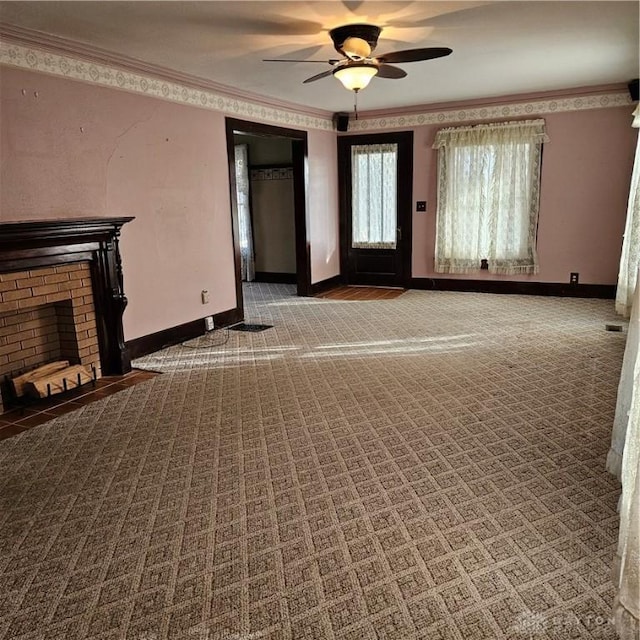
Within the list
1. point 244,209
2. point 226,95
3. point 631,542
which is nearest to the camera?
point 631,542

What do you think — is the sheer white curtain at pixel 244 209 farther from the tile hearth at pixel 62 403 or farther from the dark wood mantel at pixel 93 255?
the tile hearth at pixel 62 403

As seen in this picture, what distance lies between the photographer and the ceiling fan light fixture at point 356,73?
3.75m

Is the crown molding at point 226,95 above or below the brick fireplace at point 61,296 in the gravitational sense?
above

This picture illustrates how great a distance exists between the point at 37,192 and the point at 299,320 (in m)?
3.06

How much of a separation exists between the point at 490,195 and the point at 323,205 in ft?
7.57

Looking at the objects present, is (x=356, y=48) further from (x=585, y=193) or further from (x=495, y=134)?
(x=585, y=193)

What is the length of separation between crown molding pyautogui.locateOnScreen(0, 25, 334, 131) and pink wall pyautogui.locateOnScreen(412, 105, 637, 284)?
11.5ft

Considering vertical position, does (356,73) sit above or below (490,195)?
above

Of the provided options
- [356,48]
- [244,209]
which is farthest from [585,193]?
[244,209]

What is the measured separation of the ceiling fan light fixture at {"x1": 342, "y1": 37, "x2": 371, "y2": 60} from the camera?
12.0 feet

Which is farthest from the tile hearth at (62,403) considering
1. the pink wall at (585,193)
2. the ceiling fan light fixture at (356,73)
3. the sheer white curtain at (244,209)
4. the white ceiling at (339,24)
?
the pink wall at (585,193)

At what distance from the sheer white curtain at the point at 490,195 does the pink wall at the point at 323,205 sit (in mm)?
1560

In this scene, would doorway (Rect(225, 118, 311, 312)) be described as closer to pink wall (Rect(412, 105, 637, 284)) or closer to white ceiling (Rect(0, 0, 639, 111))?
white ceiling (Rect(0, 0, 639, 111))

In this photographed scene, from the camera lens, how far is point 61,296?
154 inches
